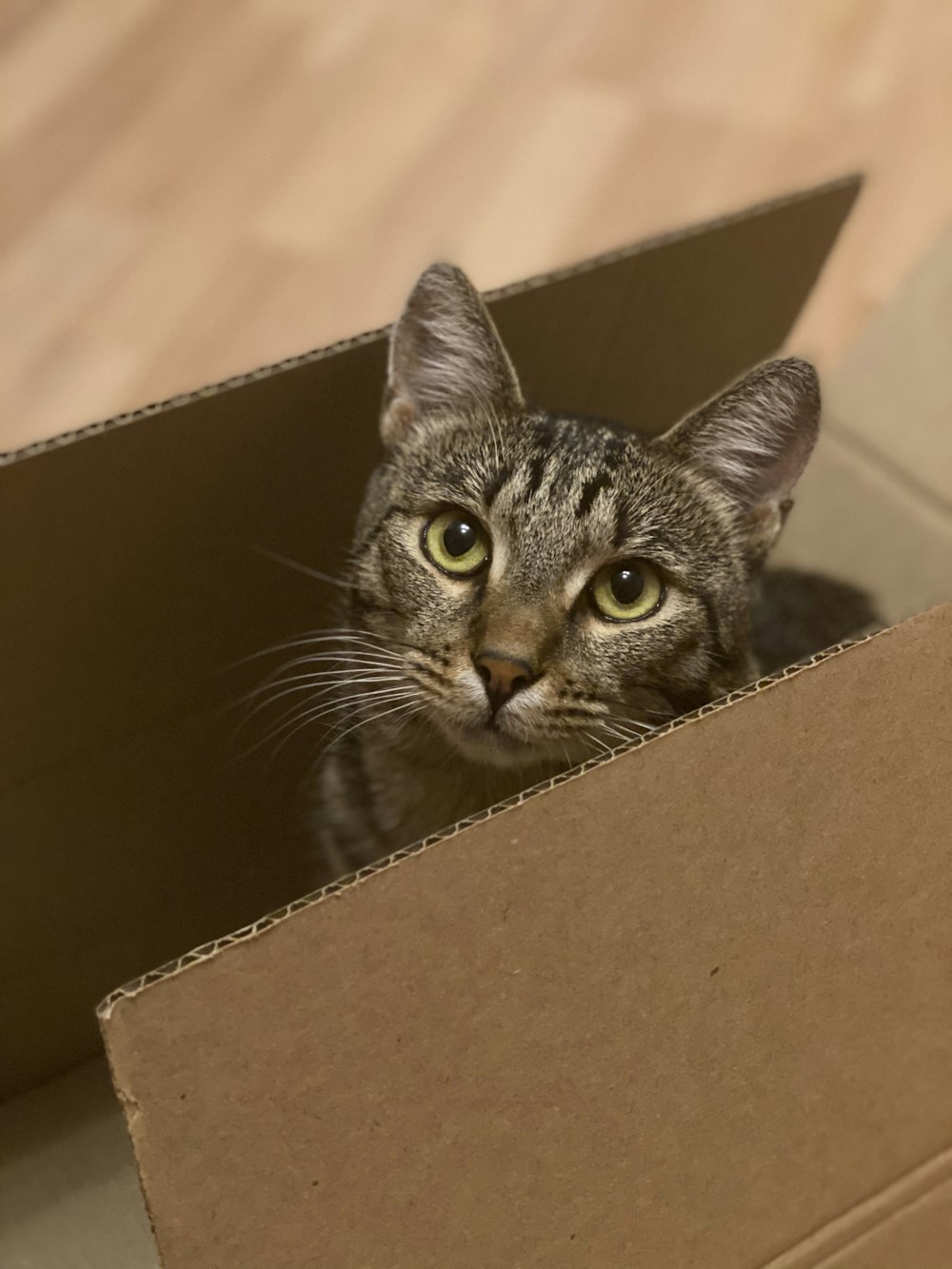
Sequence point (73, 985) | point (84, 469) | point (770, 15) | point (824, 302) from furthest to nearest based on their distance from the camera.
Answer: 1. point (770, 15)
2. point (824, 302)
3. point (73, 985)
4. point (84, 469)

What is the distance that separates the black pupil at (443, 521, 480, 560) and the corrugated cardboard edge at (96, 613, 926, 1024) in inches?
14.4

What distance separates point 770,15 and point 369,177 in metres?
1.05

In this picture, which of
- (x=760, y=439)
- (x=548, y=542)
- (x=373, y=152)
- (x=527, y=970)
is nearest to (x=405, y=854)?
(x=527, y=970)

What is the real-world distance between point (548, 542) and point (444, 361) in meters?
0.23

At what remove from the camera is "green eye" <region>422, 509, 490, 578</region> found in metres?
0.98

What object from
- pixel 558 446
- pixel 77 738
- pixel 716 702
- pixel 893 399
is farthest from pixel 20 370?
pixel 716 702

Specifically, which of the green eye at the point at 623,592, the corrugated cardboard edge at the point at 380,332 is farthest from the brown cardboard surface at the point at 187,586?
the green eye at the point at 623,592

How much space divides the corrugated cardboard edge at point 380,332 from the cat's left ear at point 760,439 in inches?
8.3

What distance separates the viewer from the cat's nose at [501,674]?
0.86m

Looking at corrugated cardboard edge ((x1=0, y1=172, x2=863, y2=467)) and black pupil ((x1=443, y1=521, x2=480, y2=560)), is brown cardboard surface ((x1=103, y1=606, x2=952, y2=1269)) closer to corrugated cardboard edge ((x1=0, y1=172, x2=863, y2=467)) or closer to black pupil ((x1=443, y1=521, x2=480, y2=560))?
black pupil ((x1=443, y1=521, x2=480, y2=560))

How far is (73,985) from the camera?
3.96ft

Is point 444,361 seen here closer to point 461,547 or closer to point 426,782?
point 461,547

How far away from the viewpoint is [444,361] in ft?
3.47

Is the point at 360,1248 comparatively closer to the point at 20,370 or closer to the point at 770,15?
the point at 20,370
